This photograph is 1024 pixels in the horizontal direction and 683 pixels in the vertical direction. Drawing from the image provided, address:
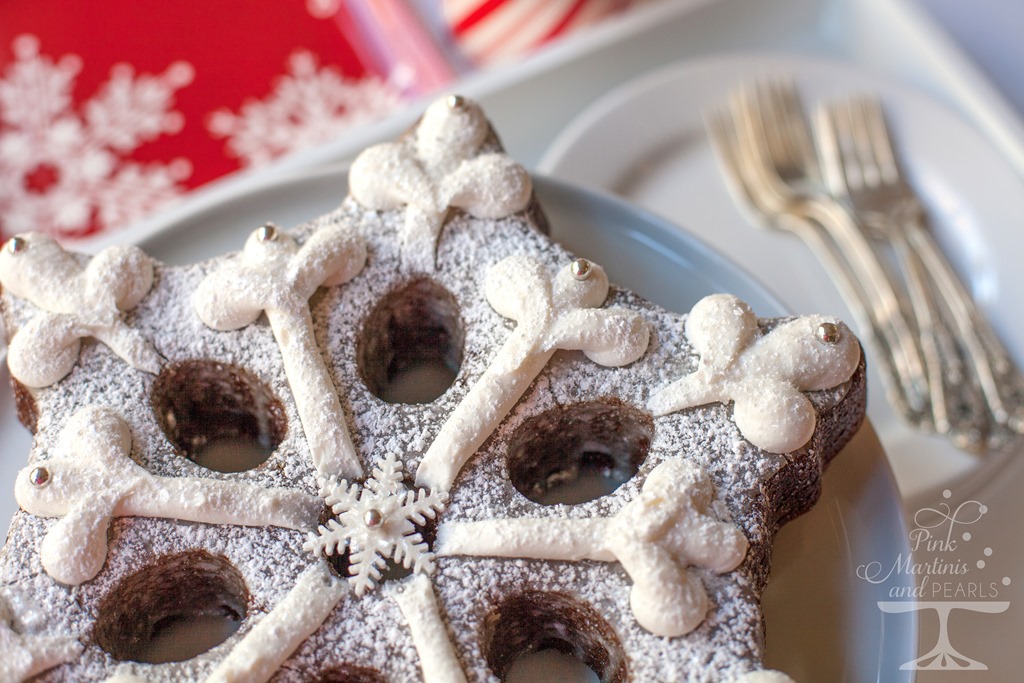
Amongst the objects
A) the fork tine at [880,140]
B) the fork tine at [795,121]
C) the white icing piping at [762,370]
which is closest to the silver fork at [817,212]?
the fork tine at [795,121]

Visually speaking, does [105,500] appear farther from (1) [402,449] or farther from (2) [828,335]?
(2) [828,335]

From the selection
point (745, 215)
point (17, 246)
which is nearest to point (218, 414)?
point (17, 246)

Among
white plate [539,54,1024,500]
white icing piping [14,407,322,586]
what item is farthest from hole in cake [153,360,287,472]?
white plate [539,54,1024,500]

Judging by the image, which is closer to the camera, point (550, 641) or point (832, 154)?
point (550, 641)

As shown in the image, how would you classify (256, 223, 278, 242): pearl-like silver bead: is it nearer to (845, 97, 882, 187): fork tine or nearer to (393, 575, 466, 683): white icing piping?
(393, 575, 466, 683): white icing piping

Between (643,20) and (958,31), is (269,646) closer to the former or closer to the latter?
(643,20)

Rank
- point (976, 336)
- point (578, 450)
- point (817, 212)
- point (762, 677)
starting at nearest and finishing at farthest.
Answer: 1. point (762, 677)
2. point (578, 450)
3. point (976, 336)
4. point (817, 212)
